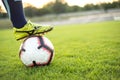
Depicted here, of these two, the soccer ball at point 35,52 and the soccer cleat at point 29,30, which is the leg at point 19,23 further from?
the soccer ball at point 35,52

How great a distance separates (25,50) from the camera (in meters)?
3.43

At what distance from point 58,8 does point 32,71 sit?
230ft

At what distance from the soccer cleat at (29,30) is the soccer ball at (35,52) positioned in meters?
0.08

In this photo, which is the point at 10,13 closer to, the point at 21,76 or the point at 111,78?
the point at 21,76

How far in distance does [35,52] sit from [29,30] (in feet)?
1.10

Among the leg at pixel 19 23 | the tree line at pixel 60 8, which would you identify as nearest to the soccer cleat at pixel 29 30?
the leg at pixel 19 23

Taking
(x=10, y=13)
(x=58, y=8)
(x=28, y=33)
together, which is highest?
(x=10, y=13)

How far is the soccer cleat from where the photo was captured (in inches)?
132

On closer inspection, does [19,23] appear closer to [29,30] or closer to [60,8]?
[29,30]

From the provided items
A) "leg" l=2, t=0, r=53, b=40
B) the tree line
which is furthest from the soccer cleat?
the tree line

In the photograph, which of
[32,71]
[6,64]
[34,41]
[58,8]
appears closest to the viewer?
[32,71]

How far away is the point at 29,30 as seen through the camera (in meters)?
3.40

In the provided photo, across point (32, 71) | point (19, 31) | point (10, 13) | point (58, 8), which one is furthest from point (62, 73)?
point (58, 8)

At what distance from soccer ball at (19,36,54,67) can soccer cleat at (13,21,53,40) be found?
3.3 inches
